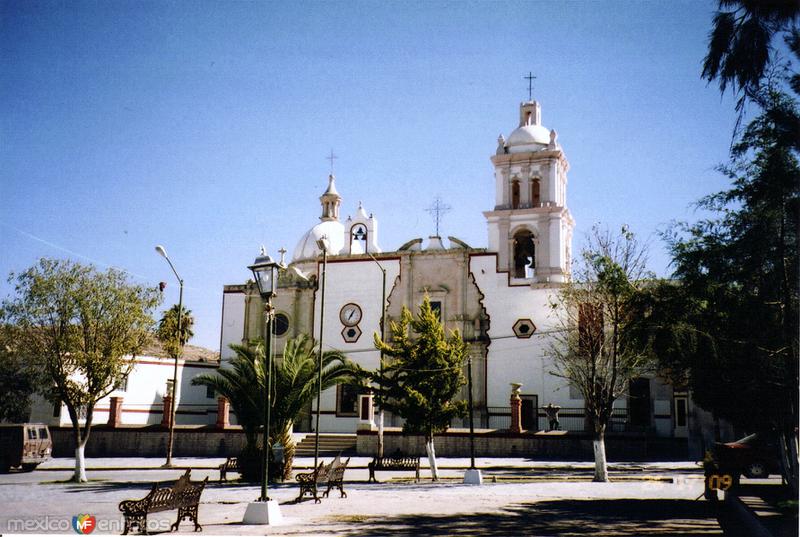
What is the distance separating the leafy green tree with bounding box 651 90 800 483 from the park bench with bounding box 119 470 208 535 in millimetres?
10166

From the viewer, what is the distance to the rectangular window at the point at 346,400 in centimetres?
3919

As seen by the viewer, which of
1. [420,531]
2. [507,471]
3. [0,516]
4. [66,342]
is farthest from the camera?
[507,471]

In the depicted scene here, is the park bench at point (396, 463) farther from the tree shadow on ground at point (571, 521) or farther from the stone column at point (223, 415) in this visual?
the stone column at point (223, 415)

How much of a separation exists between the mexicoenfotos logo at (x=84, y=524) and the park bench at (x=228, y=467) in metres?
7.58

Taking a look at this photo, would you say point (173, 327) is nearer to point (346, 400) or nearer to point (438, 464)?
point (346, 400)

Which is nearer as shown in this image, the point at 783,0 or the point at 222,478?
the point at 783,0

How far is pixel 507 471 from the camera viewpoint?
81.5ft

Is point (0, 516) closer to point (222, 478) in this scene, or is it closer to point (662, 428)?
point (222, 478)

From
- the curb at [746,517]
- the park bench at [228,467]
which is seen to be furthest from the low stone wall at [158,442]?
the curb at [746,517]

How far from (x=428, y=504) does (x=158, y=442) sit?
67.0ft

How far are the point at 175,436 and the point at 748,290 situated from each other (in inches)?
1012

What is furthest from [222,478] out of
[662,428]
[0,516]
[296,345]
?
[662,428]

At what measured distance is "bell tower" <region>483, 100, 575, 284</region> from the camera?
37188 mm

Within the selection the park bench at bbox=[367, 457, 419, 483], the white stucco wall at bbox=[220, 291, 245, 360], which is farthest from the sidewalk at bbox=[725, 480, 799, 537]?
the white stucco wall at bbox=[220, 291, 245, 360]
